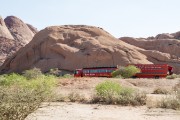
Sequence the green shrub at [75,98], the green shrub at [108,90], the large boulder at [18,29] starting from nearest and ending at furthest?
the green shrub at [108,90]
the green shrub at [75,98]
the large boulder at [18,29]

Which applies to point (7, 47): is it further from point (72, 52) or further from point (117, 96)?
point (117, 96)

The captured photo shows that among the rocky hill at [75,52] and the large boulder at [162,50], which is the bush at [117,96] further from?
the large boulder at [162,50]

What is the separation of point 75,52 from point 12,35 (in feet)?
163

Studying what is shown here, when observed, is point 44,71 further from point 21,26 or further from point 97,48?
point 21,26

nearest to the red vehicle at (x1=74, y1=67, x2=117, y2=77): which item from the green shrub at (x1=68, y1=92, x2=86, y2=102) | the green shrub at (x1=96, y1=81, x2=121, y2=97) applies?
the green shrub at (x1=96, y1=81, x2=121, y2=97)

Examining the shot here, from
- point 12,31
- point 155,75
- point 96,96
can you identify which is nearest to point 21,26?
point 12,31

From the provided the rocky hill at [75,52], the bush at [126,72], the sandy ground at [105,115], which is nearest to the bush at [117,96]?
the sandy ground at [105,115]

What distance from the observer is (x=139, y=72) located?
152 ft

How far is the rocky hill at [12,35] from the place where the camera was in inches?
3718

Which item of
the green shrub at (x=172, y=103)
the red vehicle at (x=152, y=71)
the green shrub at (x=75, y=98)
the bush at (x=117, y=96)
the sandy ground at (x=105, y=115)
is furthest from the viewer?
the red vehicle at (x=152, y=71)

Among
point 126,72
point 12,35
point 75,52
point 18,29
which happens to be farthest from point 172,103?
point 18,29

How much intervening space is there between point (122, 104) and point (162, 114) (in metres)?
4.09

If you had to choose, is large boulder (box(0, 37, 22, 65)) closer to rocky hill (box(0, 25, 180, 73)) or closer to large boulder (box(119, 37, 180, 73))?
rocky hill (box(0, 25, 180, 73))

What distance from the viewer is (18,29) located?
4402 inches
